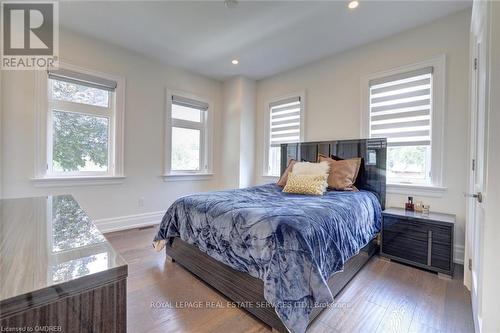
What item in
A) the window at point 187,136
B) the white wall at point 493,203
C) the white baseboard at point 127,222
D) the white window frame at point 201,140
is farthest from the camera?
the window at point 187,136

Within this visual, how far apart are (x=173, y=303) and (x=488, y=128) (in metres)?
2.24

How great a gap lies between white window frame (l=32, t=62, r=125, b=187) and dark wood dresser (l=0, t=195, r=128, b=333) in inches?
108

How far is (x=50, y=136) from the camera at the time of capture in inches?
114

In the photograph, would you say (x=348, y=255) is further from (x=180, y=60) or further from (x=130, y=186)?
(x=180, y=60)

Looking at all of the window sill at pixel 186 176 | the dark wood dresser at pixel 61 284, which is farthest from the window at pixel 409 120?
the dark wood dresser at pixel 61 284

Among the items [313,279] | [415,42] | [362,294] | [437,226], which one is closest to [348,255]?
[362,294]

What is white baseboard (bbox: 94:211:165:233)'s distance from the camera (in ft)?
10.7

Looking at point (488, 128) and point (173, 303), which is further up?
point (488, 128)

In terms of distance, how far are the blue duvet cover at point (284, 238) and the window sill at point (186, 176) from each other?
1798mm

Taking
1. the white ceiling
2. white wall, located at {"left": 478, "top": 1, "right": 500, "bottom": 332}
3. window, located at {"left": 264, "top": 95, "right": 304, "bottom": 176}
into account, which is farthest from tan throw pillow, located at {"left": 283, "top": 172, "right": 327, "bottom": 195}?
the white ceiling

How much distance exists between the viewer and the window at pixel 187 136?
13.4 ft

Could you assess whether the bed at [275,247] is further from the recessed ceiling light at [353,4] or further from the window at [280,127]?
the recessed ceiling light at [353,4]

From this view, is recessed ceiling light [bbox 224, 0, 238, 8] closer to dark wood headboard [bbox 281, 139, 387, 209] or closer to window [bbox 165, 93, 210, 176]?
window [bbox 165, 93, 210, 176]

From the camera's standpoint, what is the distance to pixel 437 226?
221cm
